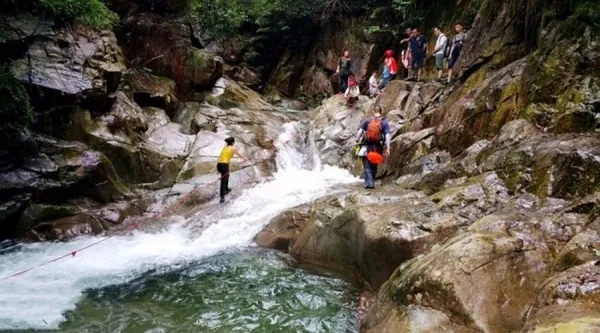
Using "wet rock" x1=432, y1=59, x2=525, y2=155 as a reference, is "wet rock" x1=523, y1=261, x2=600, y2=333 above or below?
below

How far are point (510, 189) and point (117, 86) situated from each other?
12.9 metres

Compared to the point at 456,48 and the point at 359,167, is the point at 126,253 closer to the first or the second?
the point at 359,167

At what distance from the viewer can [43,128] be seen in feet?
42.8

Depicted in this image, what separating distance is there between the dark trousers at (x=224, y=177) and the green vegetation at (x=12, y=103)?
4.83 m

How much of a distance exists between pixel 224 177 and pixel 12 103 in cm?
546

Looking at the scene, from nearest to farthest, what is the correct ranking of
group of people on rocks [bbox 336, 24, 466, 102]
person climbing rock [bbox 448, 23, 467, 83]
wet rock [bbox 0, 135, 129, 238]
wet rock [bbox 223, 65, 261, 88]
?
wet rock [bbox 0, 135, 129, 238] < person climbing rock [bbox 448, 23, 467, 83] < group of people on rocks [bbox 336, 24, 466, 102] < wet rock [bbox 223, 65, 261, 88]

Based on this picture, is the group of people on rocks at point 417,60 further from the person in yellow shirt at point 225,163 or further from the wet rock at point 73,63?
the wet rock at point 73,63

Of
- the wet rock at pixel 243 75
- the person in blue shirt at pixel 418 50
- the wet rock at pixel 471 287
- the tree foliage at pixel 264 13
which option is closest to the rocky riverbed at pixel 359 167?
the wet rock at pixel 471 287

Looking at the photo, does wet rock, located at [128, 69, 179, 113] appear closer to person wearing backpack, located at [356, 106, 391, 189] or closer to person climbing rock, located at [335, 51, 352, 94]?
person climbing rock, located at [335, 51, 352, 94]

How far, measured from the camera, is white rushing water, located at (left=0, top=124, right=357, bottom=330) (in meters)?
7.70

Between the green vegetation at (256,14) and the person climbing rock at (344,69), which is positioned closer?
the person climbing rock at (344,69)

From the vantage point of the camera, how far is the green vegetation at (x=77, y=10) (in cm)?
1269

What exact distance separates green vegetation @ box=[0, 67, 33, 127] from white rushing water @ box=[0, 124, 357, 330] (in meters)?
3.11

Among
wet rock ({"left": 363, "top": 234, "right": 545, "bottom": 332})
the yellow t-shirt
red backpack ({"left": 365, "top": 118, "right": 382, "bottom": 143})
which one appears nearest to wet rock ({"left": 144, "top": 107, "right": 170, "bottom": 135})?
the yellow t-shirt
